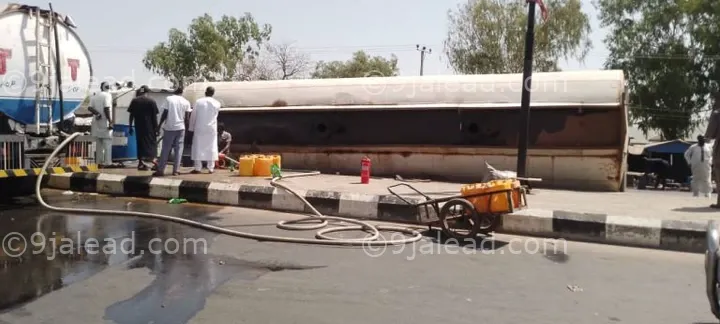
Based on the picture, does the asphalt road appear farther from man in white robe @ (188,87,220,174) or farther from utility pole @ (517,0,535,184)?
man in white robe @ (188,87,220,174)

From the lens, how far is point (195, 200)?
921cm

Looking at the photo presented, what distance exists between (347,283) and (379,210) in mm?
3132

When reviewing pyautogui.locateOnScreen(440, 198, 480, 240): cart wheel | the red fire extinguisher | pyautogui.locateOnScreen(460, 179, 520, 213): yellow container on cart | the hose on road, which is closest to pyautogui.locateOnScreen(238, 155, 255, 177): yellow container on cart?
the red fire extinguisher

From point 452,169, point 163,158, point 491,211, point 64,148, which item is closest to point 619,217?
point 491,211

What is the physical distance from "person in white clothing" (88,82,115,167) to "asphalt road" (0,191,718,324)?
14.4 ft

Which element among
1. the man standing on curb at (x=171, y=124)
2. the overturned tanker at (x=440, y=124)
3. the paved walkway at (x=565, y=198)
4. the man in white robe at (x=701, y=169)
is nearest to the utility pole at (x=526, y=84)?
the paved walkway at (x=565, y=198)

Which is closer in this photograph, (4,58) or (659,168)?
(4,58)

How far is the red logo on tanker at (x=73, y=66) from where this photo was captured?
9281 mm

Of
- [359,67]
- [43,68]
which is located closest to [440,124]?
[43,68]

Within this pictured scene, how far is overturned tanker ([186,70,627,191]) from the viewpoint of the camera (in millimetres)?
10039

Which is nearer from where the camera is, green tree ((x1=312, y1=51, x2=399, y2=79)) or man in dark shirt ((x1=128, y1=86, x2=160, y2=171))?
man in dark shirt ((x1=128, y1=86, x2=160, y2=171))

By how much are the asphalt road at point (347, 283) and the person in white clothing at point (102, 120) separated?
4379 millimetres

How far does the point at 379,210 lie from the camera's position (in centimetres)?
801

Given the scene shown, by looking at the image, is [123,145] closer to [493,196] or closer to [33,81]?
[33,81]
